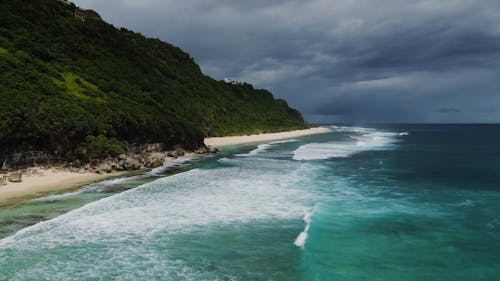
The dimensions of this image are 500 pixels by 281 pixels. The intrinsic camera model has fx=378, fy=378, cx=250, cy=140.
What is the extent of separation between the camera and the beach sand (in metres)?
29.8

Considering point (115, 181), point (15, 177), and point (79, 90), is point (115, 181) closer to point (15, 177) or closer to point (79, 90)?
point (15, 177)

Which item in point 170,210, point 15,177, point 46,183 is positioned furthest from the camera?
point 46,183

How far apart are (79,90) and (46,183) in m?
25.4

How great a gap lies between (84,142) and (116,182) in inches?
432

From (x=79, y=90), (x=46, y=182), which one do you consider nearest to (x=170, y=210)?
(x=46, y=182)

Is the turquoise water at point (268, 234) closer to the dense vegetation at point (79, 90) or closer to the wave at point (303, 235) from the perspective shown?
the wave at point (303, 235)

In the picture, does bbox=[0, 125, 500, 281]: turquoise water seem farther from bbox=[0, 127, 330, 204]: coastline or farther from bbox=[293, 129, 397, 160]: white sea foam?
bbox=[293, 129, 397, 160]: white sea foam

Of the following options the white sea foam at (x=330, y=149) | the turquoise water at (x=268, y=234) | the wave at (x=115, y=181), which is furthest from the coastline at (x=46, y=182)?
the white sea foam at (x=330, y=149)

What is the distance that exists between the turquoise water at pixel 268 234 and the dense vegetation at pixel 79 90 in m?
14.1

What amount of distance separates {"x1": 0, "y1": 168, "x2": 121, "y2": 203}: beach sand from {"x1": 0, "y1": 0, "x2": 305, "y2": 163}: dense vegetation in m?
3.80

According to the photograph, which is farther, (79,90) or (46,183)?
(79,90)

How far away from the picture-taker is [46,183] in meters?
34.5

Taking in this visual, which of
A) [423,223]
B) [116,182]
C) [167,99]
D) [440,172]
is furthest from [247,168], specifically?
[167,99]

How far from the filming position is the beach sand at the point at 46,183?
29841mm
